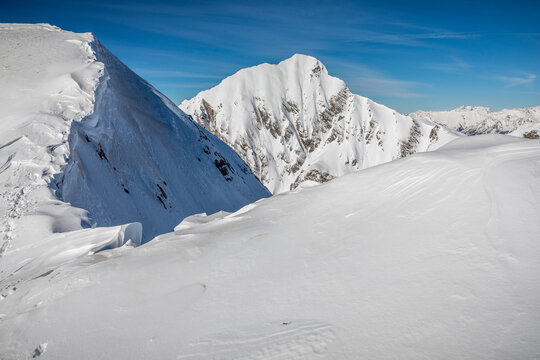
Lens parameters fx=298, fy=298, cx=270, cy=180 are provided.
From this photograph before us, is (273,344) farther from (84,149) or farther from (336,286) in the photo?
(84,149)

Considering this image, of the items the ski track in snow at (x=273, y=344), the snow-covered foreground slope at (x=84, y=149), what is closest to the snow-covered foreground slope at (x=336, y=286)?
the ski track in snow at (x=273, y=344)

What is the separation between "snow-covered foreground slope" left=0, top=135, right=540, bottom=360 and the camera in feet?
10.9

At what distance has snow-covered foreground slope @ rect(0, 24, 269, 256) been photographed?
11086mm

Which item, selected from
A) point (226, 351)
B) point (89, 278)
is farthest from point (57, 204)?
point (226, 351)

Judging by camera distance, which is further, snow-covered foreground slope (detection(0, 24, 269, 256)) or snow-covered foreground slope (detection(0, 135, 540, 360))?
snow-covered foreground slope (detection(0, 24, 269, 256))

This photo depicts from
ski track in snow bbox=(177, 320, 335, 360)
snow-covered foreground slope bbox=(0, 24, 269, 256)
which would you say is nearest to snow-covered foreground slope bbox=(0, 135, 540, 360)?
ski track in snow bbox=(177, 320, 335, 360)

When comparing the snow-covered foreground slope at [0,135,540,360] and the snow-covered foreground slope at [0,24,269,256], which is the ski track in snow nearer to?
the snow-covered foreground slope at [0,135,540,360]

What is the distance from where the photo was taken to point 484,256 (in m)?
4.18

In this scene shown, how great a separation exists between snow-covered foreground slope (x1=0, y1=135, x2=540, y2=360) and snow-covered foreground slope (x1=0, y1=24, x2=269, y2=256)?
226 inches

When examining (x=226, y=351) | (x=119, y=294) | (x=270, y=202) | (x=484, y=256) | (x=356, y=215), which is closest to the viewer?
(x=226, y=351)

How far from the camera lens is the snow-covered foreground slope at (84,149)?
1109 centimetres

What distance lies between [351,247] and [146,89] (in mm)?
39172

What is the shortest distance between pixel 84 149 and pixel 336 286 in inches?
710

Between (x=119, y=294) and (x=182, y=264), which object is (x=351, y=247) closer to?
(x=182, y=264)
